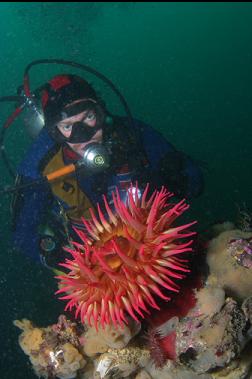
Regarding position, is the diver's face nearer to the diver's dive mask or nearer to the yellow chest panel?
the diver's dive mask

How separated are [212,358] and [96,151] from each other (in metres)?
2.90

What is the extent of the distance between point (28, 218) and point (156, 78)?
70.7 m

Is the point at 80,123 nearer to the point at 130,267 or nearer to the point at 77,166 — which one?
the point at 77,166

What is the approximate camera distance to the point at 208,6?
105m

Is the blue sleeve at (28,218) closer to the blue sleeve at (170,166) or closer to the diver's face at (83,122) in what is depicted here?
the diver's face at (83,122)

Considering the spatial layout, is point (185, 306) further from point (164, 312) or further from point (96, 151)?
point (96, 151)

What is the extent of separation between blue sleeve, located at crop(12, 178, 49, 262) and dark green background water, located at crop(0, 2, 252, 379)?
2805 millimetres

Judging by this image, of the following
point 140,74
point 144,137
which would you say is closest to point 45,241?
point 144,137

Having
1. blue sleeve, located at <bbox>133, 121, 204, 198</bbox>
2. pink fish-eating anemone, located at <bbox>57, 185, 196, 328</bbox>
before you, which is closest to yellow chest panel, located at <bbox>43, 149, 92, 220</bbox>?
blue sleeve, located at <bbox>133, 121, 204, 198</bbox>

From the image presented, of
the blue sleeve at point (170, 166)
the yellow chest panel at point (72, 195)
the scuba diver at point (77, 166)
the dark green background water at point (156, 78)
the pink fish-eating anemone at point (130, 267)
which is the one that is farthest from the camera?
the dark green background water at point (156, 78)

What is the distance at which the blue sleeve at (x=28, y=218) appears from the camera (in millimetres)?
5293

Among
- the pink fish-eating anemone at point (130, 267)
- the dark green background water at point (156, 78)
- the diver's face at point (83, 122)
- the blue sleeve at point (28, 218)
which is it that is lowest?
the dark green background water at point (156, 78)

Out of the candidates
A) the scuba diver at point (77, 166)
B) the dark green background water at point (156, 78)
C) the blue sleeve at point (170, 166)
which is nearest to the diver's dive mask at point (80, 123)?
the scuba diver at point (77, 166)

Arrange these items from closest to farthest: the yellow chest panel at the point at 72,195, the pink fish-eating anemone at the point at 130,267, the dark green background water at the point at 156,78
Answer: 1. the pink fish-eating anemone at the point at 130,267
2. the yellow chest panel at the point at 72,195
3. the dark green background water at the point at 156,78
